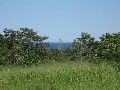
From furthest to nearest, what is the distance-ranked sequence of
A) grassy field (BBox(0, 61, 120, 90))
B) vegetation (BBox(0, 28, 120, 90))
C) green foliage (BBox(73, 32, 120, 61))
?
green foliage (BBox(73, 32, 120, 61)) → vegetation (BBox(0, 28, 120, 90)) → grassy field (BBox(0, 61, 120, 90))

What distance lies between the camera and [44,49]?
2278 centimetres

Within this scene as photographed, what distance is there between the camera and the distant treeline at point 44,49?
776 inches

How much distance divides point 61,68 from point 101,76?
2.33 meters

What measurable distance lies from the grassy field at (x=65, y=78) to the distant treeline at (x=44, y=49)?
4602 millimetres

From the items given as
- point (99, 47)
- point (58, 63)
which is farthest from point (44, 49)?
point (58, 63)

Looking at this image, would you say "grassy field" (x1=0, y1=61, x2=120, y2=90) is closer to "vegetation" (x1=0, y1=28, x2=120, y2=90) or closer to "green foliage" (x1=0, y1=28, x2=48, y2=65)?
"vegetation" (x1=0, y1=28, x2=120, y2=90)

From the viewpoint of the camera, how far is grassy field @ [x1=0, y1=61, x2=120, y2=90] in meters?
11.4

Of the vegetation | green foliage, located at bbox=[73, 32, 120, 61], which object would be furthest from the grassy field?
green foliage, located at bbox=[73, 32, 120, 61]

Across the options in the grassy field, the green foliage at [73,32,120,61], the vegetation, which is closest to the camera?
the grassy field

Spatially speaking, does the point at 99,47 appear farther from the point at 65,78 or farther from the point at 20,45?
the point at 65,78

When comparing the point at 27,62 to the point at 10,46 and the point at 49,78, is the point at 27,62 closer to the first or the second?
the point at 10,46

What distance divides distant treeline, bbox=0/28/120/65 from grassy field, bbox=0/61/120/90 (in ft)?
15.1

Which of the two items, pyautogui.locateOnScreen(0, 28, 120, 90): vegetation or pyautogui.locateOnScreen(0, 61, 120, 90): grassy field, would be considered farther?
pyautogui.locateOnScreen(0, 28, 120, 90): vegetation

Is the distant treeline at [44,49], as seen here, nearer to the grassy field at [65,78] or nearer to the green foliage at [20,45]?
the green foliage at [20,45]
